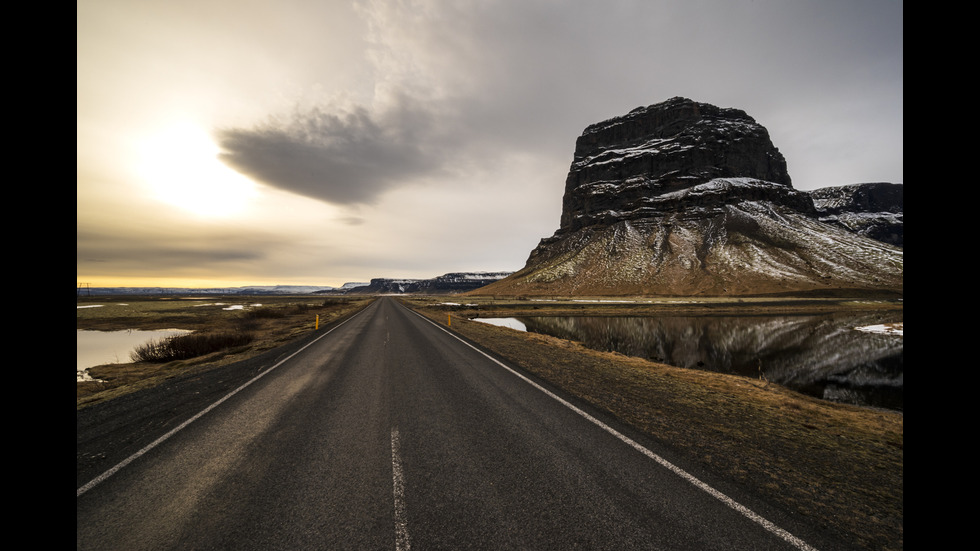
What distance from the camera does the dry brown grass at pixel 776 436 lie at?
422 cm

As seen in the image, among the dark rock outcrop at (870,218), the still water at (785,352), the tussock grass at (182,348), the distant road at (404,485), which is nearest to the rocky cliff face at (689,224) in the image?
the dark rock outcrop at (870,218)

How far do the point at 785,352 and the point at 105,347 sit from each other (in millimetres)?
41034

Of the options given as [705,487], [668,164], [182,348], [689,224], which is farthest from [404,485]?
[668,164]

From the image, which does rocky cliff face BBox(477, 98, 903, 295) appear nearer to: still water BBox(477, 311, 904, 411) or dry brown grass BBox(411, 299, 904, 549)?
still water BBox(477, 311, 904, 411)

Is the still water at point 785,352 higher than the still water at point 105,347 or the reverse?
the reverse

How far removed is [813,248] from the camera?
99.7m

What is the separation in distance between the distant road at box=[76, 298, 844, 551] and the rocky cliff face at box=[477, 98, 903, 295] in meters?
93.0

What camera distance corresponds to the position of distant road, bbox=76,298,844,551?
3514mm

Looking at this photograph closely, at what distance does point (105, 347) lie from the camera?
2256 cm

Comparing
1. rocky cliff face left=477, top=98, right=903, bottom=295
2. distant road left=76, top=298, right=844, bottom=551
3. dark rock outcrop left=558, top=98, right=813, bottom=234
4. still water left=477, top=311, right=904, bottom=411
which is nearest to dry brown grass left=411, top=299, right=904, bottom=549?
distant road left=76, top=298, right=844, bottom=551

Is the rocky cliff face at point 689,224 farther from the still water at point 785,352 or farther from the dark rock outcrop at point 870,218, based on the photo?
the still water at point 785,352

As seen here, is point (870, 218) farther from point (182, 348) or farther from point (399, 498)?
point (182, 348)

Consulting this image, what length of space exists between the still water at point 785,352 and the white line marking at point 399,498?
1379cm
